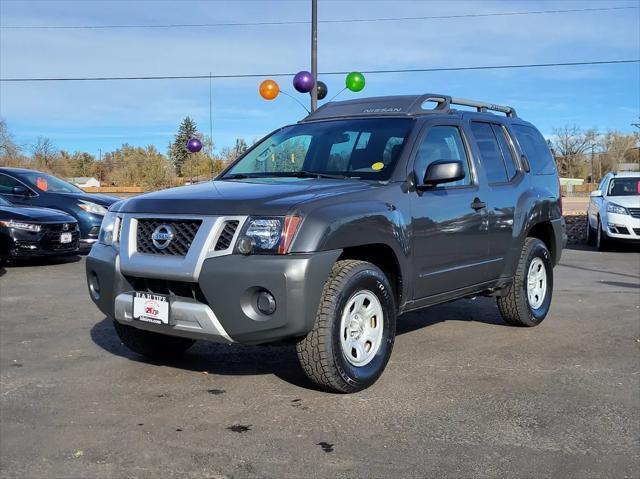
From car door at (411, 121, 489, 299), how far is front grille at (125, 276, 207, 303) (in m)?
1.59

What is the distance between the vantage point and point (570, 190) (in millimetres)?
68812

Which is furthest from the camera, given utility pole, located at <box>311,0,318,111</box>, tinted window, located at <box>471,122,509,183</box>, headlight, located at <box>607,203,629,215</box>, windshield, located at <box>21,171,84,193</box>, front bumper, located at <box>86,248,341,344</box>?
utility pole, located at <box>311,0,318,111</box>

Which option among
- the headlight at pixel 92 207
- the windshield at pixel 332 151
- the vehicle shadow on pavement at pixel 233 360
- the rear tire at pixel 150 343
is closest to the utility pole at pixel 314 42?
the headlight at pixel 92 207

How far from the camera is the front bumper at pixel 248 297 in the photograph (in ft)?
12.4

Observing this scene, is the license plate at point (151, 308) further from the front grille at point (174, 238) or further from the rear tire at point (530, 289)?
the rear tire at point (530, 289)

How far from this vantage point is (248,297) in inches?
151

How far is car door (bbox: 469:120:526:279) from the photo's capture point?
566 cm

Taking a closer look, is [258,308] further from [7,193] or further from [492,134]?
[7,193]

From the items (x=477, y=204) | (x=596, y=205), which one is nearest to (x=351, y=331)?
(x=477, y=204)

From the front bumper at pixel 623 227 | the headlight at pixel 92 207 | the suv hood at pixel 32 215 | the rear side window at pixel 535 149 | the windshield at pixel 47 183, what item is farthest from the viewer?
the front bumper at pixel 623 227

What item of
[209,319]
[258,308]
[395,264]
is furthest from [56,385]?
[395,264]

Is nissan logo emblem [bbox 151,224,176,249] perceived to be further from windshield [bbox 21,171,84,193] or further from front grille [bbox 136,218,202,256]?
windshield [bbox 21,171,84,193]

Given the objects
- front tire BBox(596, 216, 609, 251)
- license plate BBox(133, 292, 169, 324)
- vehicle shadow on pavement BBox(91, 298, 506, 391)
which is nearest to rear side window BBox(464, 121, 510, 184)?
vehicle shadow on pavement BBox(91, 298, 506, 391)

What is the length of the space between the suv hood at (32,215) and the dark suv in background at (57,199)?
959mm
